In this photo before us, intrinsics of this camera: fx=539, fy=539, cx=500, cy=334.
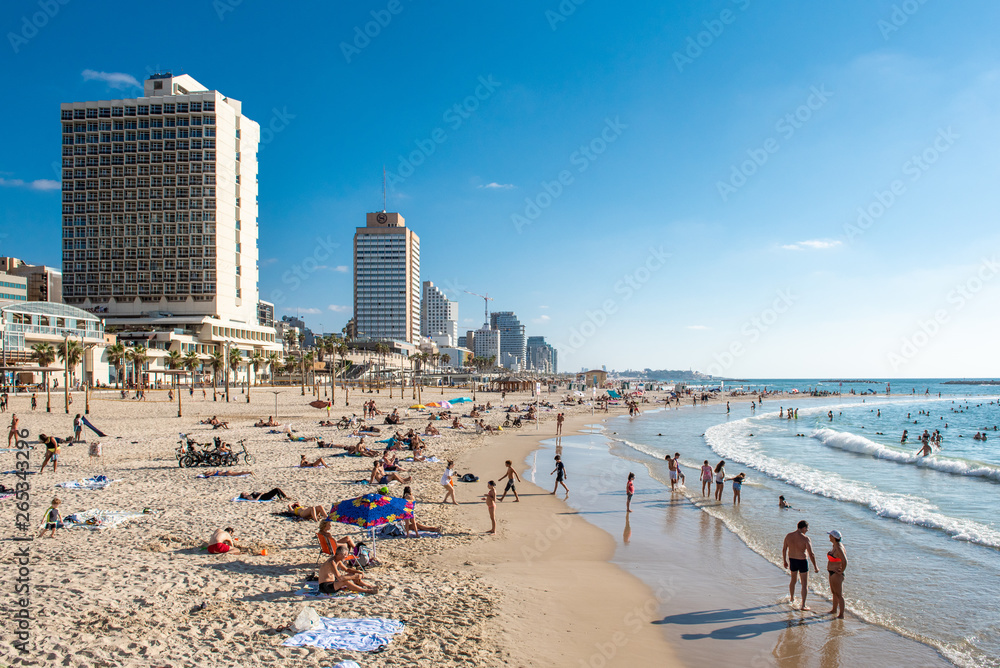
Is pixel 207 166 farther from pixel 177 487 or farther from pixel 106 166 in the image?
pixel 177 487

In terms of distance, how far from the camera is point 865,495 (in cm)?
1952

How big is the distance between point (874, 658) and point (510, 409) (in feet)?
154

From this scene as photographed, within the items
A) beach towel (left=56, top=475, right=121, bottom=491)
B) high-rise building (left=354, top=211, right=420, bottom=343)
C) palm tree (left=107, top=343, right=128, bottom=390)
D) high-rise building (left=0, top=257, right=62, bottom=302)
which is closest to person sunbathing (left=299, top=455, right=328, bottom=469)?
beach towel (left=56, top=475, right=121, bottom=491)

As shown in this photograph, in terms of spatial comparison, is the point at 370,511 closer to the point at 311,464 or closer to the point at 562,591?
the point at 562,591

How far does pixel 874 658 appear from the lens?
823 centimetres

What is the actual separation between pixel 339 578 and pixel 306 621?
1.33 meters

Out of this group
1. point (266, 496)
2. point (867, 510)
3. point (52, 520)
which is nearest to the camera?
point (52, 520)

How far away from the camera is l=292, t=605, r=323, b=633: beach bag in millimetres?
7520

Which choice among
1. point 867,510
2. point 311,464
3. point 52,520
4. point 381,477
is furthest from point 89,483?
point 867,510

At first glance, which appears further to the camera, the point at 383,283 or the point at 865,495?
the point at 383,283

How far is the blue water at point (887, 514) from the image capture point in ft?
32.3

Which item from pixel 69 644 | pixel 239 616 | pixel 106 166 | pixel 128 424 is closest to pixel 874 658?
pixel 239 616

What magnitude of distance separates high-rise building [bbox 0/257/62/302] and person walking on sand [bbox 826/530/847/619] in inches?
5222

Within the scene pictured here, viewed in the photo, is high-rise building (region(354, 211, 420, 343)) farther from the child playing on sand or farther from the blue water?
the child playing on sand
